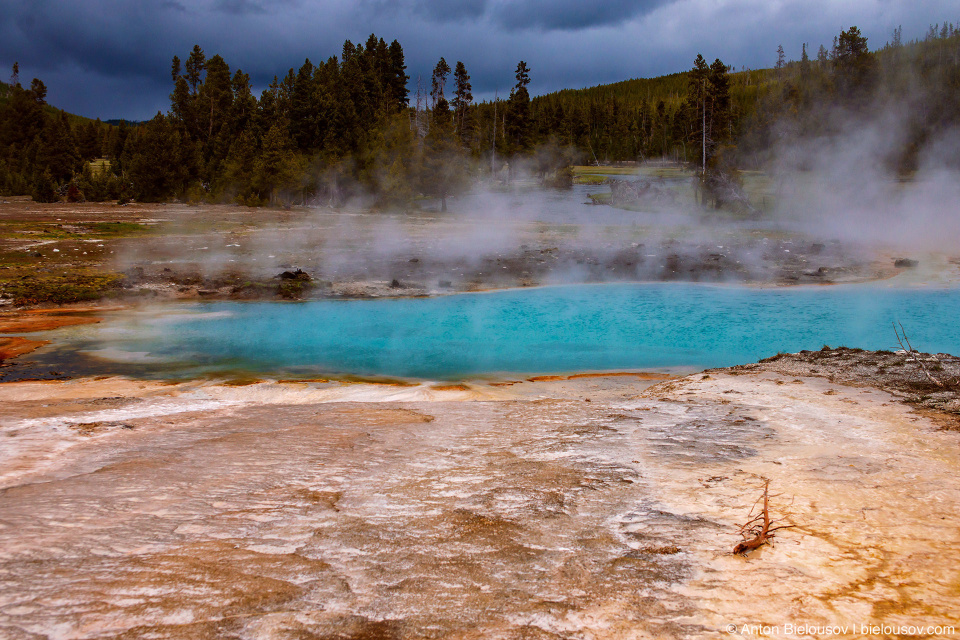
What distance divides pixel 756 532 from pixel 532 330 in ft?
30.5

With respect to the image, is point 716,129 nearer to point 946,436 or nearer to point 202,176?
point 202,176

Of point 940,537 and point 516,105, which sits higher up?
point 516,105

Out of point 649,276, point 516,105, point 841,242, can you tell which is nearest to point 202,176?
point 516,105

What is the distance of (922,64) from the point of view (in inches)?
2445

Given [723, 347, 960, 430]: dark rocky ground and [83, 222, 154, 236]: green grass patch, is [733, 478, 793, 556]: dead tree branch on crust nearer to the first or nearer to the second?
[723, 347, 960, 430]: dark rocky ground

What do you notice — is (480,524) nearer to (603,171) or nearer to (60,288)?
(60,288)

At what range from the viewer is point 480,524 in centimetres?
332

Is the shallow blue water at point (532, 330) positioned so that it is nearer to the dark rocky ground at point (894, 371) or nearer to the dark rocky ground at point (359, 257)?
the dark rocky ground at point (359, 257)

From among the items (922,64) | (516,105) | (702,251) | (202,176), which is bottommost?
(702,251)

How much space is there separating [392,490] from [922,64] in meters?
77.8

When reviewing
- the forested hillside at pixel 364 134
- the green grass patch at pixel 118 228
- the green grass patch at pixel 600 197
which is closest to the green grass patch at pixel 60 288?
the green grass patch at pixel 118 228

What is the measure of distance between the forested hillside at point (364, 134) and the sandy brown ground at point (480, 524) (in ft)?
93.6

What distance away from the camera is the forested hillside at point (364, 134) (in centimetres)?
3341

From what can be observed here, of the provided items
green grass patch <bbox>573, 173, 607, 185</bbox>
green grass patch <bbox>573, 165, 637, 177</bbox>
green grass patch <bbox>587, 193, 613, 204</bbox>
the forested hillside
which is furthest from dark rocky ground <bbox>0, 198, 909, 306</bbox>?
green grass patch <bbox>573, 165, 637, 177</bbox>
